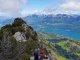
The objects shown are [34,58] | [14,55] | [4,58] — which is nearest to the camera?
[34,58]

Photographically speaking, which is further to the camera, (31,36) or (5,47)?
(31,36)

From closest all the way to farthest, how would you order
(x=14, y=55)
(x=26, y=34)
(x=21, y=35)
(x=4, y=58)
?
(x=4, y=58)
(x=14, y=55)
(x=21, y=35)
(x=26, y=34)

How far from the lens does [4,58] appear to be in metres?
23.1

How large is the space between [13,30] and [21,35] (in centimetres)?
462

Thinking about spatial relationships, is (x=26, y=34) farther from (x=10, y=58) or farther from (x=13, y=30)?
(x=10, y=58)

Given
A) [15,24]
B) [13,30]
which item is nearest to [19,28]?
[13,30]

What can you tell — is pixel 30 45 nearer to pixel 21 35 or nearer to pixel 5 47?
pixel 21 35

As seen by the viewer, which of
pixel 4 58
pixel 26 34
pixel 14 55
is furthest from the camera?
pixel 26 34

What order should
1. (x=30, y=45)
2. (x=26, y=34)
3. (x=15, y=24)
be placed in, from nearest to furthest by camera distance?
(x=30, y=45), (x=26, y=34), (x=15, y=24)

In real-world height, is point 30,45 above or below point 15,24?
below

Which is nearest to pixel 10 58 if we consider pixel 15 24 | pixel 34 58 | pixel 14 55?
pixel 14 55

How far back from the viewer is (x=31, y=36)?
62812 millimetres

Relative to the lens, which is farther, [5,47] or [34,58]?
[5,47]

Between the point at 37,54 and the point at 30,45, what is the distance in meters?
36.0
